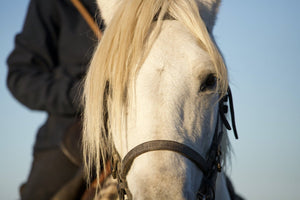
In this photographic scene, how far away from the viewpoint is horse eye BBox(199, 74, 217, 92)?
6.75 ft

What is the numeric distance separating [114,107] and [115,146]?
0.81 ft

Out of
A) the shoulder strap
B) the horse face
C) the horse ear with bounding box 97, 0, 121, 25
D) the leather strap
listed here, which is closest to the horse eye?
the horse face

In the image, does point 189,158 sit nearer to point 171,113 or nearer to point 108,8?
point 171,113

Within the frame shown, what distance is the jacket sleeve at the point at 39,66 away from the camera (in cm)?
301

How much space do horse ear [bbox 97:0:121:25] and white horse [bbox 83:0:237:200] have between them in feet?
0.48

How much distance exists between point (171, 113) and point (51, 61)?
1.93 metres

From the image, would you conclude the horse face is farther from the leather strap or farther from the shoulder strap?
the shoulder strap

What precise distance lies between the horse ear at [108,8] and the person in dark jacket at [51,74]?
0.98 ft

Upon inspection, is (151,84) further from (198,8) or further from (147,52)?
(198,8)

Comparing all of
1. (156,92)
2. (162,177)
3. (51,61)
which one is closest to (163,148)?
(162,177)

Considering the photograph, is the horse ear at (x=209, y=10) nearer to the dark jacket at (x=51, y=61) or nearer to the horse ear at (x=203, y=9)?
the horse ear at (x=203, y=9)

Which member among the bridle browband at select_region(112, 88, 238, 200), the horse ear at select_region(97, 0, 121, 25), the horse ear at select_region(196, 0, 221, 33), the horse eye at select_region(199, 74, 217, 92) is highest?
the horse ear at select_region(97, 0, 121, 25)

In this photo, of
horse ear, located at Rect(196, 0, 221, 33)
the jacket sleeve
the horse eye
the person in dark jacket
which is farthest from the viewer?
the jacket sleeve

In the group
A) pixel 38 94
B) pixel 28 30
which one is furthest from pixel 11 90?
pixel 28 30
